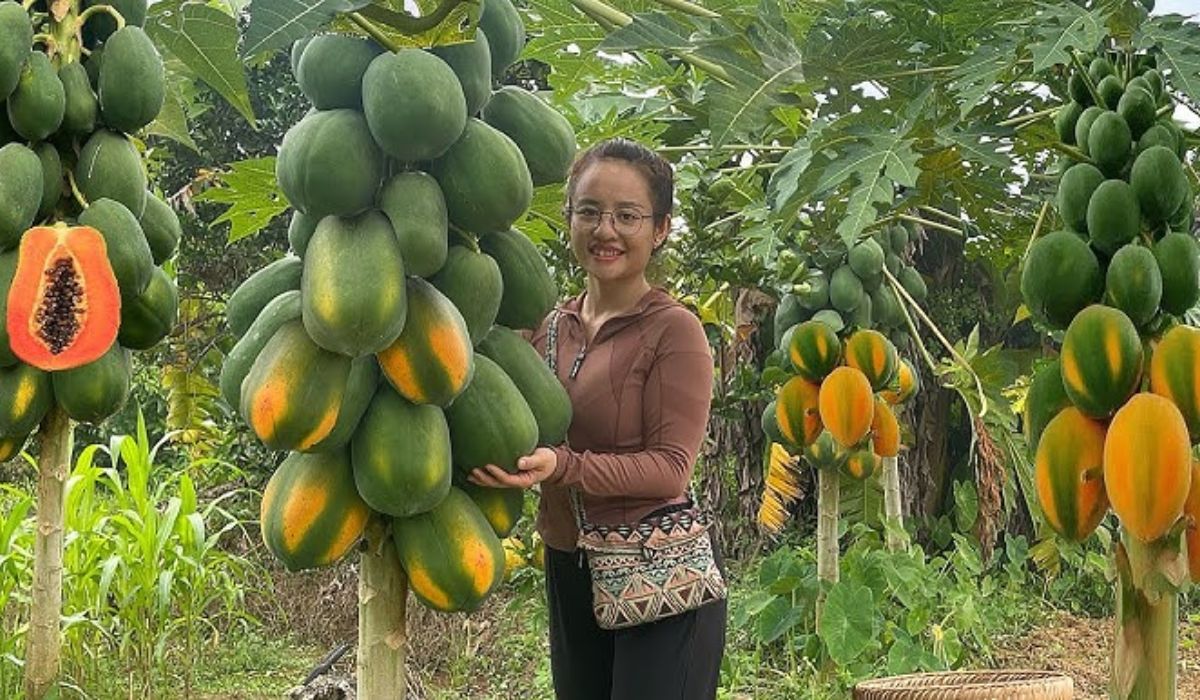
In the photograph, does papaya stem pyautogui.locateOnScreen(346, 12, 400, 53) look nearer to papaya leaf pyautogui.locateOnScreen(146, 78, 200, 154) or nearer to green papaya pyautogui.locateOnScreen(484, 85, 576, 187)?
green papaya pyautogui.locateOnScreen(484, 85, 576, 187)

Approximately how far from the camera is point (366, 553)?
1.39 m

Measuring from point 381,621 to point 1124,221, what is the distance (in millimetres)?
1066

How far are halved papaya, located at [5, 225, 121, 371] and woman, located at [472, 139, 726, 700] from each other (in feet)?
2.40

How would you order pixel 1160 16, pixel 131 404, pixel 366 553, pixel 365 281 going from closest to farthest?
pixel 365 281 < pixel 366 553 < pixel 1160 16 < pixel 131 404

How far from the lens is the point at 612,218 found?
2105 mm

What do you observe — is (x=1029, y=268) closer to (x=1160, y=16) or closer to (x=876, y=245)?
(x=1160, y=16)

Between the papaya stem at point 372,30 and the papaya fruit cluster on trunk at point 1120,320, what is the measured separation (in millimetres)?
912

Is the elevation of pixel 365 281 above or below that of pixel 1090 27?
below

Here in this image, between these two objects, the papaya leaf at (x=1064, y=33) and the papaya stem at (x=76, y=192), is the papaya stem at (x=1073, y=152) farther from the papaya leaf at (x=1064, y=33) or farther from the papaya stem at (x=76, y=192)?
the papaya stem at (x=76, y=192)

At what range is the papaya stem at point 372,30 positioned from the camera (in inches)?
50.2

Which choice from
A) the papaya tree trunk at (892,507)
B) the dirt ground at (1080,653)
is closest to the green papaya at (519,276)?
the papaya tree trunk at (892,507)

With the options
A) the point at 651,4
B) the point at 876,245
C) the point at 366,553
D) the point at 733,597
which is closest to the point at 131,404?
the point at 733,597

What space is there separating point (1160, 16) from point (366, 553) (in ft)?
4.11

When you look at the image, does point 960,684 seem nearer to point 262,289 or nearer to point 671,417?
point 671,417
